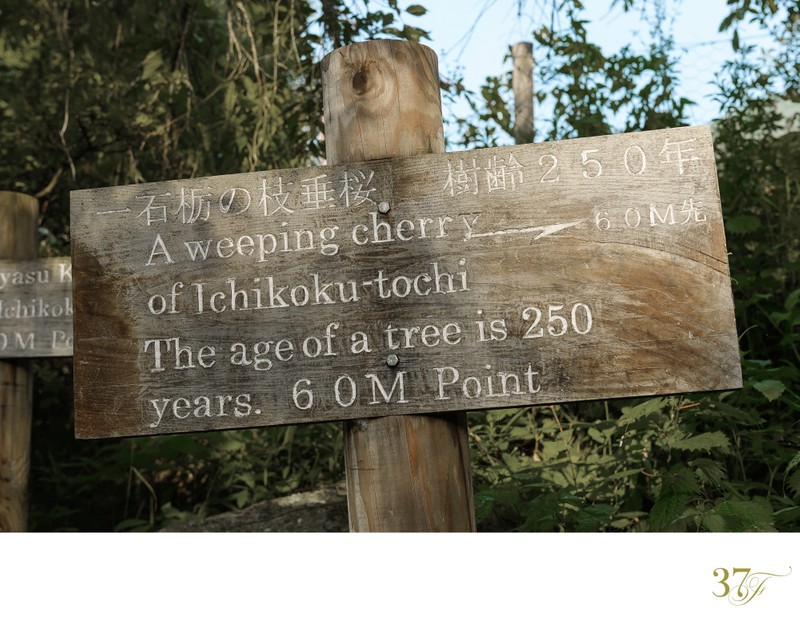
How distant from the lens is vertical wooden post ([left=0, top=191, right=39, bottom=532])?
13.4ft

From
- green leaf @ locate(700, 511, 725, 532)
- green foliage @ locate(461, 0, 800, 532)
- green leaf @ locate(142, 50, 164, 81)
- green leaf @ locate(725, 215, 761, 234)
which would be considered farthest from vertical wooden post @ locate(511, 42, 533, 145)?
green leaf @ locate(700, 511, 725, 532)

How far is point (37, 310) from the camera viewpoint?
391cm

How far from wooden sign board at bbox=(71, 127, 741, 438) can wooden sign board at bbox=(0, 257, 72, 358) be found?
6.71ft

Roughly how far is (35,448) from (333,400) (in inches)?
177

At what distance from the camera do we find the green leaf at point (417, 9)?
386 centimetres

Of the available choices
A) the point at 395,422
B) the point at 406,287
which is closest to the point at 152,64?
the point at 406,287

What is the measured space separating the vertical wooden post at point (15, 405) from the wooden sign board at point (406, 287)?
2.39 meters

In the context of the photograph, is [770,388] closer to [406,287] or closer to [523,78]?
[406,287]

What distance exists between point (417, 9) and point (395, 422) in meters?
2.55

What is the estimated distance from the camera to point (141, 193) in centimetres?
202

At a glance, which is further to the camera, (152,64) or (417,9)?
(152,64)

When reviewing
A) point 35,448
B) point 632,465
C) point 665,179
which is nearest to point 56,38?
point 35,448
